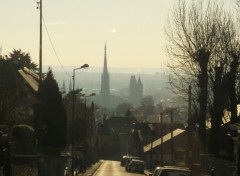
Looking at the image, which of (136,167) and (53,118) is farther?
(136,167)

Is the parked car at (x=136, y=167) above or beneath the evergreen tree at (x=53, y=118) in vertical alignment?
beneath

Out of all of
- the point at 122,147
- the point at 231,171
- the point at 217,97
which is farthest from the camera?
the point at 122,147

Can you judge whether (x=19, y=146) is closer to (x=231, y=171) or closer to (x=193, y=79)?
(x=231, y=171)

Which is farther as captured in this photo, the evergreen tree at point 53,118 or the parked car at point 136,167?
the parked car at point 136,167

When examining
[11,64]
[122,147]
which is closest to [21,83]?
[11,64]

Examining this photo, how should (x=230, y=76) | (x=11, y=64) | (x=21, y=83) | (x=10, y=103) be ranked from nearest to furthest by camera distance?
(x=10, y=103) → (x=230, y=76) → (x=21, y=83) → (x=11, y=64)

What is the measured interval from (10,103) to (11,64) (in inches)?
1525

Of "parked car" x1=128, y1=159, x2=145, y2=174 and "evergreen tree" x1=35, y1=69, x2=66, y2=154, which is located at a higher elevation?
"evergreen tree" x1=35, y1=69, x2=66, y2=154

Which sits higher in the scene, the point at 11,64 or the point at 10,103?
the point at 11,64

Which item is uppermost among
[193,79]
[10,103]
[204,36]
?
[204,36]

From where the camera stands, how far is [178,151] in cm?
7600

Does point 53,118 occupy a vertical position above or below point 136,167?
above

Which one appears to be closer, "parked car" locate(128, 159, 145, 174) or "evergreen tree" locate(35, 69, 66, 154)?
"evergreen tree" locate(35, 69, 66, 154)

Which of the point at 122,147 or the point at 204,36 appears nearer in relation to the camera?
the point at 204,36
